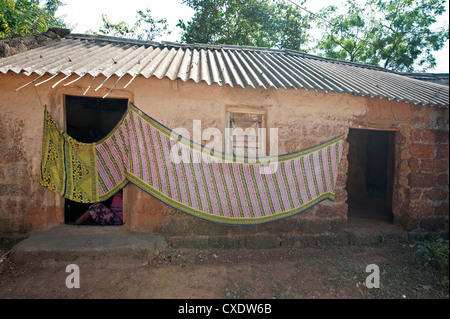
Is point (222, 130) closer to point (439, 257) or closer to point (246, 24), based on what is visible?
point (439, 257)

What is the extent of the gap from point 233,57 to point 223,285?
431 centimetres

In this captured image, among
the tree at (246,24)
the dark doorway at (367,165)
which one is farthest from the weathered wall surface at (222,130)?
the tree at (246,24)

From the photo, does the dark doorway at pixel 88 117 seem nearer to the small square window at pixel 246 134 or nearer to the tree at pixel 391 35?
the small square window at pixel 246 134

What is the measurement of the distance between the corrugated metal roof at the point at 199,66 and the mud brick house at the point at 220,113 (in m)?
0.03

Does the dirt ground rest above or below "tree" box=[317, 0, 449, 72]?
below

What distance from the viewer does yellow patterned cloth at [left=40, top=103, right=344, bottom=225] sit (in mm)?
3410

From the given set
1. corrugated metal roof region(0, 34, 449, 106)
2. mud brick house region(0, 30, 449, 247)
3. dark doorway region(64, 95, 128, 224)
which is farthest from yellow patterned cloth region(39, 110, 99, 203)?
dark doorway region(64, 95, 128, 224)

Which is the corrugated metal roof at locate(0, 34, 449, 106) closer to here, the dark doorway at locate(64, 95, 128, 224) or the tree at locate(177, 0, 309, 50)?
the dark doorway at locate(64, 95, 128, 224)

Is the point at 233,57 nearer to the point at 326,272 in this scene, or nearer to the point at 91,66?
the point at 91,66

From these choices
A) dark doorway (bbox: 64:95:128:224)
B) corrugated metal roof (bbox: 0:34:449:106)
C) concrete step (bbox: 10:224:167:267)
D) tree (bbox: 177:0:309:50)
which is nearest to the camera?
concrete step (bbox: 10:224:167:267)

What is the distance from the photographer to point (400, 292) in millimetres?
2922

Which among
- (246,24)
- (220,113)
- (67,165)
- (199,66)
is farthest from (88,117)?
(246,24)

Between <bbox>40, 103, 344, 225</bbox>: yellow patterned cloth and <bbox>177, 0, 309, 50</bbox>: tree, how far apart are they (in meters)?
8.37

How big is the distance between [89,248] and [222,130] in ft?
8.33
